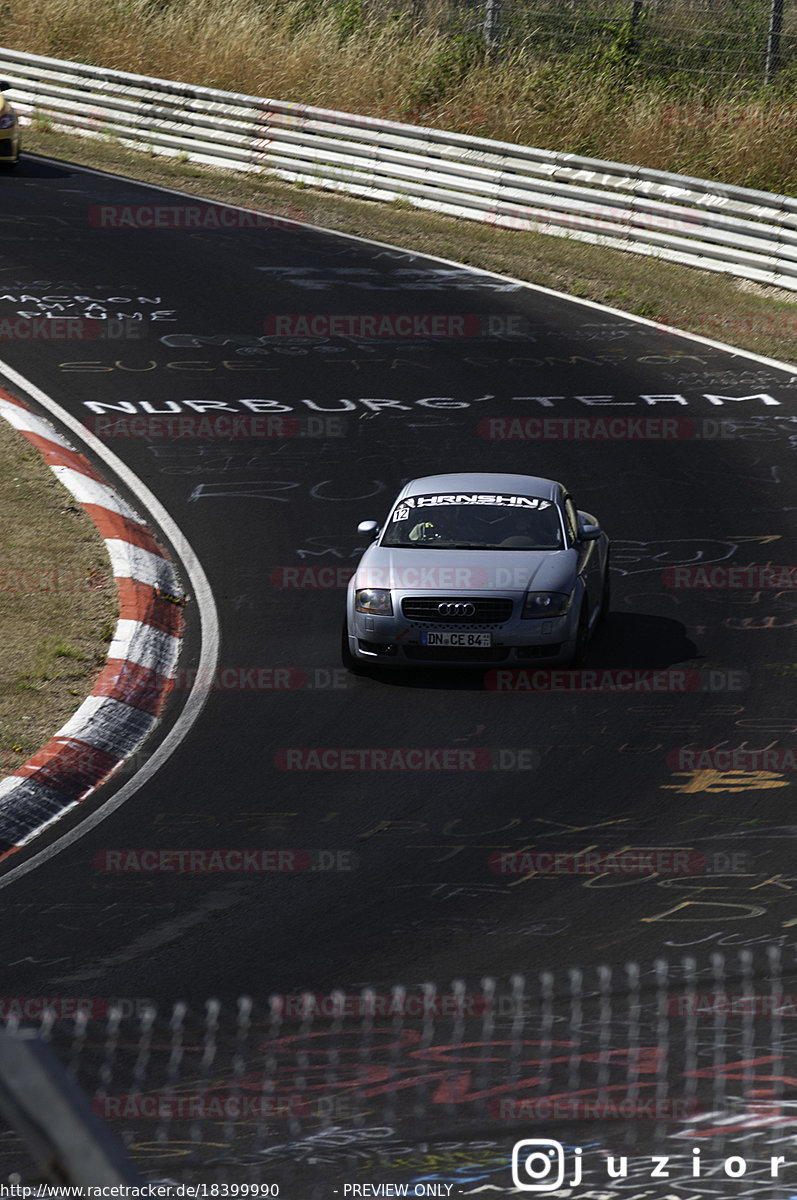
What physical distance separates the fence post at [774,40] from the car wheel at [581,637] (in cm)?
1826

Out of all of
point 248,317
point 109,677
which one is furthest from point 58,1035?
point 248,317

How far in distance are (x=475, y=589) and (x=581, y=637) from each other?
3.06 ft

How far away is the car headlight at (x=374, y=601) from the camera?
12039mm

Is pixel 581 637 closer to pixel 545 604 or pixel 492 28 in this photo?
pixel 545 604

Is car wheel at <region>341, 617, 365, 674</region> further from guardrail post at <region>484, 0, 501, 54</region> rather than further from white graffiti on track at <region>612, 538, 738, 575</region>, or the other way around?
guardrail post at <region>484, 0, 501, 54</region>

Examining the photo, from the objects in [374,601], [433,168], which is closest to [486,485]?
[374,601]

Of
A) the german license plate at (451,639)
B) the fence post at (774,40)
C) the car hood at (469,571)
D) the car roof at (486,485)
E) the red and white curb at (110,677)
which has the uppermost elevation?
the fence post at (774,40)

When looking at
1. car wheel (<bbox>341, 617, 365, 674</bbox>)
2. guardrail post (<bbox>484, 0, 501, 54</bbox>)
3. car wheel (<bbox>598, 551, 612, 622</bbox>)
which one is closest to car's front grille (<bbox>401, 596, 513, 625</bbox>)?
car wheel (<bbox>341, 617, 365, 674</bbox>)

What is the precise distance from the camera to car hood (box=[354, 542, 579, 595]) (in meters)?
12.1

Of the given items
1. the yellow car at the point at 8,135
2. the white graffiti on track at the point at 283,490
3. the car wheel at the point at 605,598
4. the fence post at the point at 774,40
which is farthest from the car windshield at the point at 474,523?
the fence post at the point at 774,40

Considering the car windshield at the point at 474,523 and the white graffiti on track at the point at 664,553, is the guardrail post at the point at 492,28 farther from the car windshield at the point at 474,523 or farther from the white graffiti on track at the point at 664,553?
the car windshield at the point at 474,523

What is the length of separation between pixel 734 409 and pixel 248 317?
272 inches

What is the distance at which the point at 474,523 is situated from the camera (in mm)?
13047

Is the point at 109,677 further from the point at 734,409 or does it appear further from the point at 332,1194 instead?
the point at 734,409
